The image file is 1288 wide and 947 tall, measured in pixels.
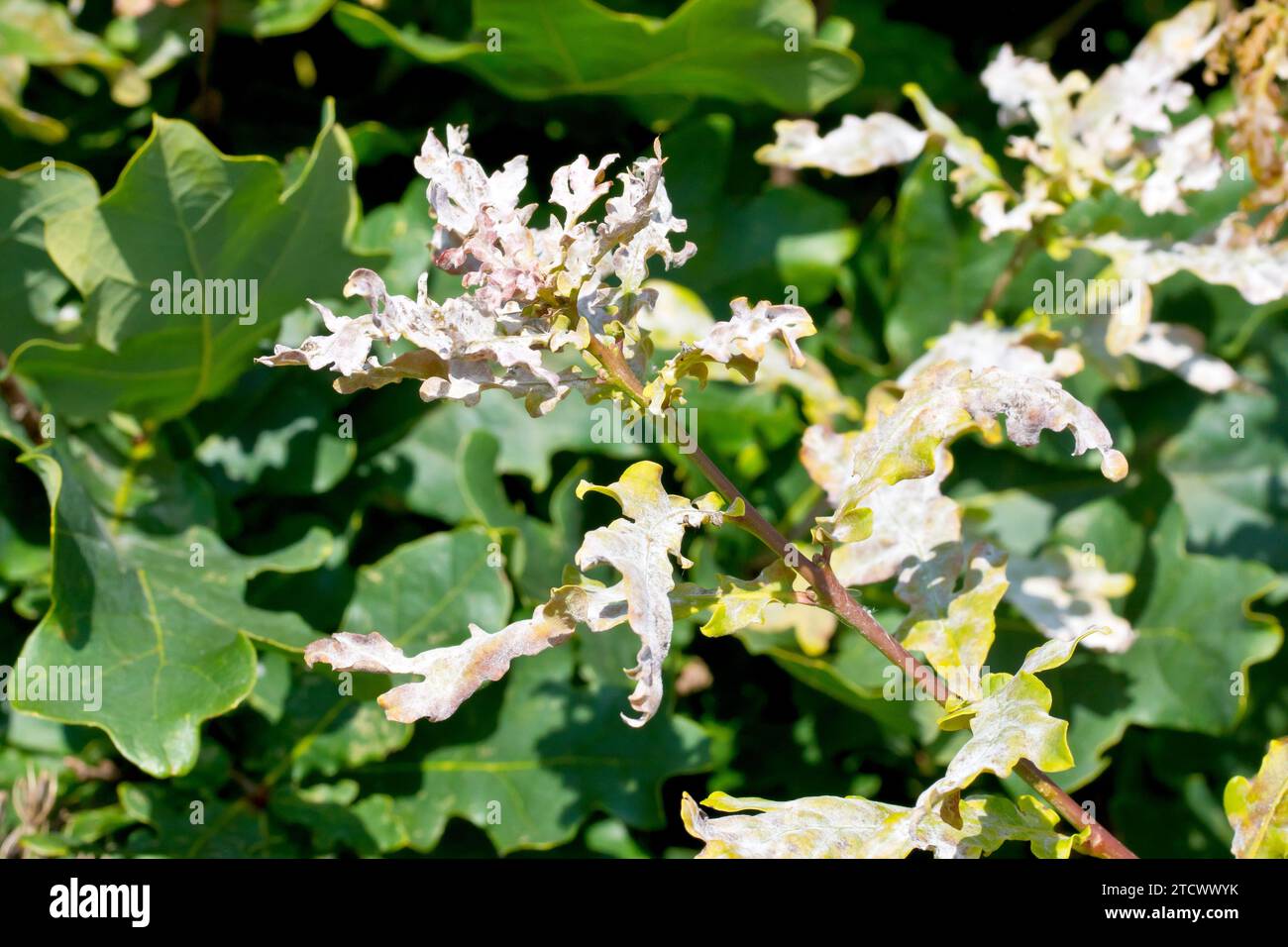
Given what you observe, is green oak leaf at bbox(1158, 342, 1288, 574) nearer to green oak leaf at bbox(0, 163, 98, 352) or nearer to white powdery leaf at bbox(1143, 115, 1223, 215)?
white powdery leaf at bbox(1143, 115, 1223, 215)

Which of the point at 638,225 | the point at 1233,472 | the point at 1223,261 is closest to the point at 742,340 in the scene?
the point at 638,225

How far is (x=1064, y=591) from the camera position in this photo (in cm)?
162

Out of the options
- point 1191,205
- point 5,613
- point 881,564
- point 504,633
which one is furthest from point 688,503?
point 1191,205

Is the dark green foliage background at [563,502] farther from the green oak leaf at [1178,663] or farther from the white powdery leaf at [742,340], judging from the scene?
the white powdery leaf at [742,340]

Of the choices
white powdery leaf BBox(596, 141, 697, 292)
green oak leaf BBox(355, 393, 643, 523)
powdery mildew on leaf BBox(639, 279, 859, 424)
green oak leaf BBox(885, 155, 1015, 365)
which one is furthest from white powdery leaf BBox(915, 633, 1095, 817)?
green oak leaf BBox(885, 155, 1015, 365)

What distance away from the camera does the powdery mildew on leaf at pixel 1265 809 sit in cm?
108

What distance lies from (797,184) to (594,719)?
0.95 m

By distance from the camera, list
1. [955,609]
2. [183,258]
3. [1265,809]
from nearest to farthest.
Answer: [1265,809] → [955,609] → [183,258]

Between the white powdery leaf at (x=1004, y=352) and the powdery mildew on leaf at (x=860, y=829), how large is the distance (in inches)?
22.4

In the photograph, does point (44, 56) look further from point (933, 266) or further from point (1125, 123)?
point (1125, 123)

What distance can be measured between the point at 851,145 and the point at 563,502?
1.98 feet

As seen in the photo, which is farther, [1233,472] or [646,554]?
[1233,472]

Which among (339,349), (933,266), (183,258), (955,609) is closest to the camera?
(339,349)

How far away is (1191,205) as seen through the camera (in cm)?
193
